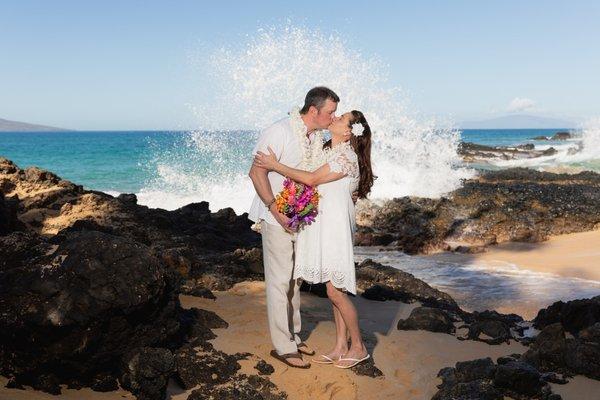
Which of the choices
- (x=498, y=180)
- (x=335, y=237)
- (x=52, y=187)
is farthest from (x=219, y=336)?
(x=498, y=180)

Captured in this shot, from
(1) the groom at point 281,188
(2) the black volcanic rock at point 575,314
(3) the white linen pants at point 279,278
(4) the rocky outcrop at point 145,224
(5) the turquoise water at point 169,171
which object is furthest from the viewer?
(5) the turquoise water at point 169,171

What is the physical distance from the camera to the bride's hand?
188 inches

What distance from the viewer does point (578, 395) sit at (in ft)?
16.0

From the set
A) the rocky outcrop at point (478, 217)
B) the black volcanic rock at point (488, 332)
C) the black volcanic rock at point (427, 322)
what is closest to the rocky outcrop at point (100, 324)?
the black volcanic rock at point (427, 322)

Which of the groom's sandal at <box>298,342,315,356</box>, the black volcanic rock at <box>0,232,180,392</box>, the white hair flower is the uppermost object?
the white hair flower

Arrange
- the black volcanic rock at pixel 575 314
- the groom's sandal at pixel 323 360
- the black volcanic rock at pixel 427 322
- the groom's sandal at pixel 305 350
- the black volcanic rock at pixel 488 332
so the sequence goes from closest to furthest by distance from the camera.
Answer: the groom's sandal at pixel 323 360
the groom's sandal at pixel 305 350
the black volcanic rock at pixel 488 332
the black volcanic rock at pixel 427 322
the black volcanic rock at pixel 575 314

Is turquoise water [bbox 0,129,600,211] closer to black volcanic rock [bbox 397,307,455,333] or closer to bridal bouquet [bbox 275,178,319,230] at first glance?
black volcanic rock [bbox 397,307,455,333]

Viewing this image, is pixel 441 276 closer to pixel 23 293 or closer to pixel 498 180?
pixel 23 293

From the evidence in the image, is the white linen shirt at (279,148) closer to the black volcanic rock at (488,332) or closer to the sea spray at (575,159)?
the black volcanic rock at (488,332)

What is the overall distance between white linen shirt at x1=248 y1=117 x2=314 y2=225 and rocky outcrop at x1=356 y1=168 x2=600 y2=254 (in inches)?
349

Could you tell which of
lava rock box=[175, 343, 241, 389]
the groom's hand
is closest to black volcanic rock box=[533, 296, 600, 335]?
the groom's hand

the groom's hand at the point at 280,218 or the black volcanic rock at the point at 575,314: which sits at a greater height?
the groom's hand at the point at 280,218

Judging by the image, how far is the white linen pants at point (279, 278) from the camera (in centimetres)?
492

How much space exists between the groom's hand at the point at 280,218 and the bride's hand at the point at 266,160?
11.7 inches
